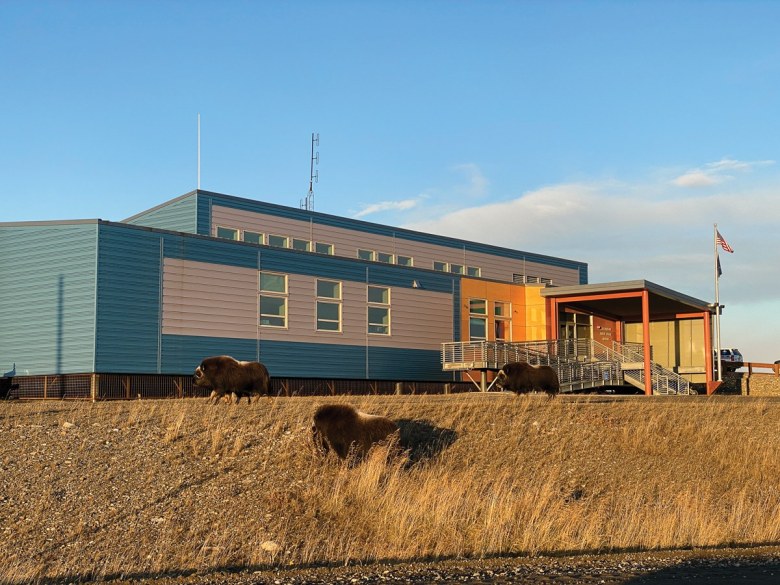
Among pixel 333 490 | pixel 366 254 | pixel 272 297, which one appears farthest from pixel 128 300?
pixel 366 254

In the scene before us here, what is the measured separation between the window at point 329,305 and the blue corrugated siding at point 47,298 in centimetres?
823

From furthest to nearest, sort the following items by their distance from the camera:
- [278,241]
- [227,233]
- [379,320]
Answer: [278,241] → [227,233] → [379,320]

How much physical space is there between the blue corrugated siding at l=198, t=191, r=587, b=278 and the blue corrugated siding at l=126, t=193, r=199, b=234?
0.31m

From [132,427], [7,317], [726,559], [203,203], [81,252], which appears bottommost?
[726,559]

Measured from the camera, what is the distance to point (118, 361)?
26516 millimetres

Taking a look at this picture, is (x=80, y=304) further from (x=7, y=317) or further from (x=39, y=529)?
(x=39, y=529)

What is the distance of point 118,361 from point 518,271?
1015 inches

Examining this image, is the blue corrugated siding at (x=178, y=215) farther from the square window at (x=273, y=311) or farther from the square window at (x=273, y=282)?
the square window at (x=273, y=311)

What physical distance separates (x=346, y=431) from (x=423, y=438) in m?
2.87

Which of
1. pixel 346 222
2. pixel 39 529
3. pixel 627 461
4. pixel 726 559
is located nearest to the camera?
pixel 726 559

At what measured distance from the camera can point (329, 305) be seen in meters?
32.5

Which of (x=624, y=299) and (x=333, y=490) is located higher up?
(x=624, y=299)

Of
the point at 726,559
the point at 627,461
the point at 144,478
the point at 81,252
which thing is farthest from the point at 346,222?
the point at 726,559

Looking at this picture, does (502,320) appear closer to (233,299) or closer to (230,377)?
(233,299)
